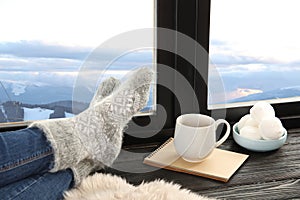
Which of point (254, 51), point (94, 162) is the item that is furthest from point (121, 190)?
point (254, 51)

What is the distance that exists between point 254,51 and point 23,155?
0.81 m

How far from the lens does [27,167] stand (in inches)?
38.9

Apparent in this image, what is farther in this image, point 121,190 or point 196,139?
point 196,139

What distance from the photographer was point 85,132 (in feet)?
3.61

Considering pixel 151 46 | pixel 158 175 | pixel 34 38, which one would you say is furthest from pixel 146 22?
pixel 158 175

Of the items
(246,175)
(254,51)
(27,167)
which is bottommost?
(246,175)

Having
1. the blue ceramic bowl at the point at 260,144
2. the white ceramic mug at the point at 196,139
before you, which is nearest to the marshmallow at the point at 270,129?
→ the blue ceramic bowl at the point at 260,144

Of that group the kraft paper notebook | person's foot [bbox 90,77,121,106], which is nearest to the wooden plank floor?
the kraft paper notebook

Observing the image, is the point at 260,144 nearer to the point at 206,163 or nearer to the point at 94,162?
the point at 206,163

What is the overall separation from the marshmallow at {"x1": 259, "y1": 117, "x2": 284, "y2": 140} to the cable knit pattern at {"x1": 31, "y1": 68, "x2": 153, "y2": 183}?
0.33 metres

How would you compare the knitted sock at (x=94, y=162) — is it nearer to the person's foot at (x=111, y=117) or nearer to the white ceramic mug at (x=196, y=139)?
the person's foot at (x=111, y=117)

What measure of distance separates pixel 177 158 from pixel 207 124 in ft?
0.41

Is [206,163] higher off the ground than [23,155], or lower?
lower

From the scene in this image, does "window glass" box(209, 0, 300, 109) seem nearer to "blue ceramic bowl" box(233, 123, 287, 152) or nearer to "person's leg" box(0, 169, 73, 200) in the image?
"blue ceramic bowl" box(233, 123, 287, 152)
